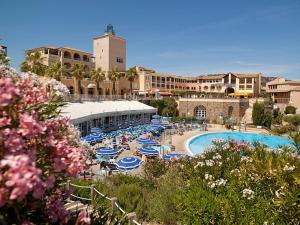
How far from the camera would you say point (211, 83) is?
6888cm

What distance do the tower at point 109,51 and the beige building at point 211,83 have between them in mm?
6449

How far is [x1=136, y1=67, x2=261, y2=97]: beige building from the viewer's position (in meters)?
63.5

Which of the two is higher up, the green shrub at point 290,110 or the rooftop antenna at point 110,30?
the rooftop antenna at point 110,30

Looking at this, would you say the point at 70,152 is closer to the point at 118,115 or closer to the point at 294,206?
the point at 294,206


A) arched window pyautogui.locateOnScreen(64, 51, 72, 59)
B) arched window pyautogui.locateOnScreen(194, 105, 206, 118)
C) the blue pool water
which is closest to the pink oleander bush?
the blue pool water

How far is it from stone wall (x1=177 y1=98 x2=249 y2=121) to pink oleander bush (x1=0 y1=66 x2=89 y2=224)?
144 feet

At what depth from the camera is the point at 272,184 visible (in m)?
8.45

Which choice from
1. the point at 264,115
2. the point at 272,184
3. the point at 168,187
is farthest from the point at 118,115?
the point at 272,184

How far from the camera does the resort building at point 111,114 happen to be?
99.3 feet

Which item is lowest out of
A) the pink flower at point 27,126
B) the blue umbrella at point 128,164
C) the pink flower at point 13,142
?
the blue umbrella at point 128,164

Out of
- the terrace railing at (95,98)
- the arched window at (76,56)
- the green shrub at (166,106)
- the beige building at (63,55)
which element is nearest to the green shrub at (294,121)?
the green shrub at (166,106)

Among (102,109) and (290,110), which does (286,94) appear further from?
(102,109)

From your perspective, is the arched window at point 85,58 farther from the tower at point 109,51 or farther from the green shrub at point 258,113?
the green shrub at point 258,113

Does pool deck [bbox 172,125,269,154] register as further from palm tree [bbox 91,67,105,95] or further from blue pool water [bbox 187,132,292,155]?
palm tree [bbox 91,67,105,95]
